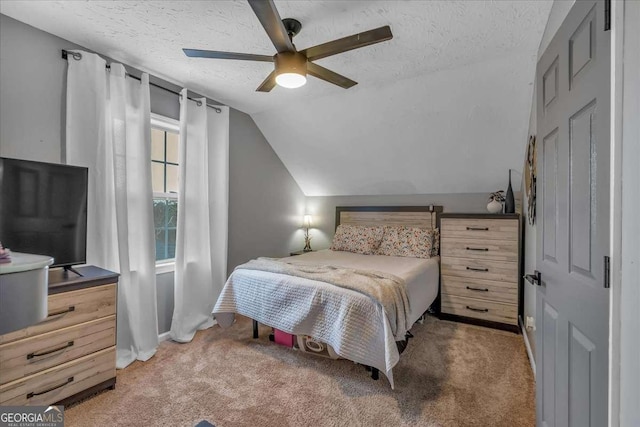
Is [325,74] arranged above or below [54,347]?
above

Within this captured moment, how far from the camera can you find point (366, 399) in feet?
6.27

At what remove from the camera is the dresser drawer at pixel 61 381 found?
62.6 inches

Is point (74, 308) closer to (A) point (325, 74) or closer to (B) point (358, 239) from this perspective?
(A) point (325, 74)

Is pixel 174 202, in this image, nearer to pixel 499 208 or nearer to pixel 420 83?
pixel 420 83

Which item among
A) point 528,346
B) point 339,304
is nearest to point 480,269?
point 528,346

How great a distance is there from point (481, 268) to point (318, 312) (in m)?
2.01

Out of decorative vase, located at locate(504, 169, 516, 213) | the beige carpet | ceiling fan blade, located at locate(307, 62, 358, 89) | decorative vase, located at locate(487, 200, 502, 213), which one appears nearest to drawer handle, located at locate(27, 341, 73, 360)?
the beige carpet

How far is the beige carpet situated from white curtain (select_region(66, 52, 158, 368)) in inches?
15.2

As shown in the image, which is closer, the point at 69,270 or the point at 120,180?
the point at 69,270

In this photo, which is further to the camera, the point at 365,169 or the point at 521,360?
the point at 365,169

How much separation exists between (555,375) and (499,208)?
2405 mm

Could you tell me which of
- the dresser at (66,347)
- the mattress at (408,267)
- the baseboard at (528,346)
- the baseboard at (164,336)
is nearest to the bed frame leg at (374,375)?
the mattress at (408,267)

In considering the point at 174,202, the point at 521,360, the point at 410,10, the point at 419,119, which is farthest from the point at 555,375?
the point at 174,202

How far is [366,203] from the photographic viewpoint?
437 cm
